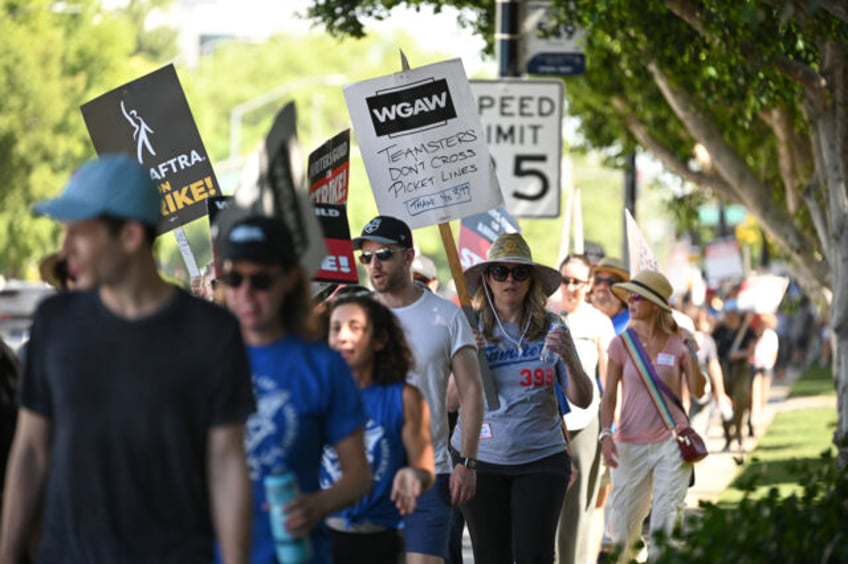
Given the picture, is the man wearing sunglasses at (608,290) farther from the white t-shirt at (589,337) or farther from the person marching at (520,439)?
the person marching at (520,439)

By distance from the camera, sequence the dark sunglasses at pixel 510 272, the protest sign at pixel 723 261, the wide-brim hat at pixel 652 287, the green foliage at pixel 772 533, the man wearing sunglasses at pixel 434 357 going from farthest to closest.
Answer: the protest sign at pixel 723 261 < the wide-brim hat at pixel 652 287 < the dark sunglasses at pixel 510 272 < the man wearing sunglasses at pixel 434 357 < the green foliage at pixel 772 533

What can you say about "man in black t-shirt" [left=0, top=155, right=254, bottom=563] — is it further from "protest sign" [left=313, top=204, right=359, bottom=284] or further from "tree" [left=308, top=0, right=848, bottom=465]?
"protest sign" [left=313, top=204, right=359, bottom=284]

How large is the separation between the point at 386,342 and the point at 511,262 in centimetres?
283

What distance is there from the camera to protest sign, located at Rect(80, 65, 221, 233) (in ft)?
29.1

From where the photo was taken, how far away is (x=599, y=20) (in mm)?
13133

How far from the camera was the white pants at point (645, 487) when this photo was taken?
10383 millimetres

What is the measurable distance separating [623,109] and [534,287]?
1069 centimetres

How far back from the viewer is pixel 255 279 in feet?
16.5

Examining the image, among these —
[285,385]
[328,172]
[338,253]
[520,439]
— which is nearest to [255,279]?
[285,385]

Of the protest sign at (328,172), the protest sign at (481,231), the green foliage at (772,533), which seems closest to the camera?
the green foliage at (772,533)

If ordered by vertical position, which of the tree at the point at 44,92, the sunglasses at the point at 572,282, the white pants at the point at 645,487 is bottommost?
the white pants at the point at 645,487

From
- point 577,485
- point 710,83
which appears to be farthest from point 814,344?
point 577,485

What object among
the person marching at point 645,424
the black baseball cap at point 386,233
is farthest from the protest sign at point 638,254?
the black baseball cap at point 386,233

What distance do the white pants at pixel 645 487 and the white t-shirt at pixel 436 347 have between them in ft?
8.95
